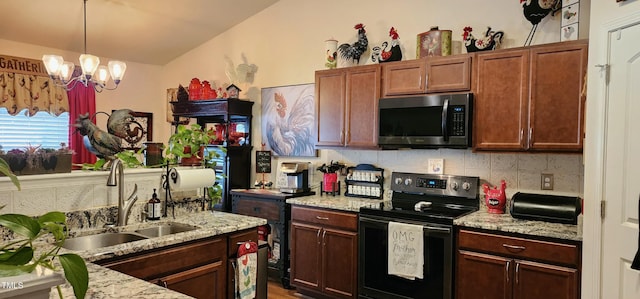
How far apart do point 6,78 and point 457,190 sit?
4719 millimetres

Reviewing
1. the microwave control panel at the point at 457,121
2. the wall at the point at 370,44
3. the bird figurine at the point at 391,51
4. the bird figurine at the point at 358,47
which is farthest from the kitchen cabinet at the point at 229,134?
the microwave control panel at the point at 457,121

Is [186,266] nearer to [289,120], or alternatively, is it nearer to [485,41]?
[289,120]

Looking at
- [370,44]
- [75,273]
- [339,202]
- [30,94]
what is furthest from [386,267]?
[30,94]

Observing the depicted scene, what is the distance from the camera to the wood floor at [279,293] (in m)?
3.85

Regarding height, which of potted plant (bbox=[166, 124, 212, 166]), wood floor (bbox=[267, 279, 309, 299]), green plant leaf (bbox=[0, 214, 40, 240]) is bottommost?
wood floor (bbox=[267, 279, 309, 299])

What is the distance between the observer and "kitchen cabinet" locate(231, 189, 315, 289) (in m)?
4.01

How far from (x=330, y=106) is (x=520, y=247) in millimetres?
2033

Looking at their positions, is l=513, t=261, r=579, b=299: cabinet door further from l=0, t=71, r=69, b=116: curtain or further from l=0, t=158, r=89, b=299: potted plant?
l=0, t=71, r=69, b=116: curtain

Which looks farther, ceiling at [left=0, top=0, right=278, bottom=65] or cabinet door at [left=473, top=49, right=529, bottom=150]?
ceiling at [left=0, top=0, right=278, bottom=65]

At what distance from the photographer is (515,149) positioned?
298 cm

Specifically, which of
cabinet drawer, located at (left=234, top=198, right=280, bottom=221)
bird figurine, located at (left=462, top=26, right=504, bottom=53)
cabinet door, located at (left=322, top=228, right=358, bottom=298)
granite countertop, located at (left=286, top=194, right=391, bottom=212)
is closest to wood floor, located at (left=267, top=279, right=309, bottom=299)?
cabinet door, located at (left=322, top=228, right=358, bottom=298)

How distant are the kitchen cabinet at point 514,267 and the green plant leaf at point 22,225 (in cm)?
266

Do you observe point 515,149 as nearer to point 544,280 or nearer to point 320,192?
point 544,280

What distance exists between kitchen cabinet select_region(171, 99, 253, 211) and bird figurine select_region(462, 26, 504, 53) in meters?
2.60
